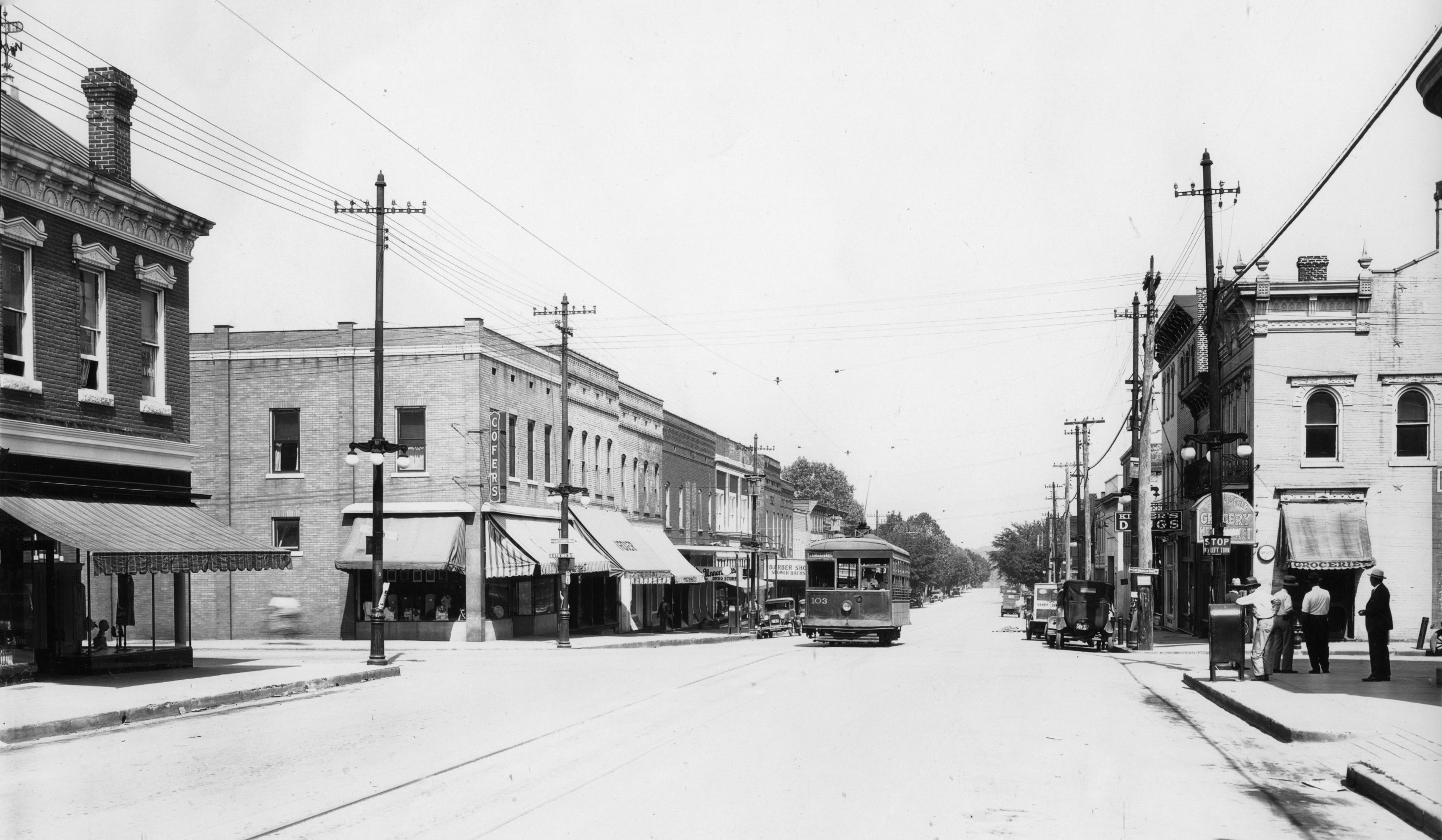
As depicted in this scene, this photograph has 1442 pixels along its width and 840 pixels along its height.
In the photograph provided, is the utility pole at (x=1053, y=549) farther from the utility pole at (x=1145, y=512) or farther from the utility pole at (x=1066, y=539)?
the utility pole at (x=1145, y=512)

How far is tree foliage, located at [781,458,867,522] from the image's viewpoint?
139125mm

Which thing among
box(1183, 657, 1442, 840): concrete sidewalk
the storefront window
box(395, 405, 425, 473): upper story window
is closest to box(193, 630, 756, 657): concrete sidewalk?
the storefront window

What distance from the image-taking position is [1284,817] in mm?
10281

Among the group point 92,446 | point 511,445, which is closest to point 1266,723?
point 92,446

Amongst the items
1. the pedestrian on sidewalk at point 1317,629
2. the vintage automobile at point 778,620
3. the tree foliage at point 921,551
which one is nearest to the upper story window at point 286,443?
the vintage automobile at point 778,620

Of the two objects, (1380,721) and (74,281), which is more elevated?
(74,281)

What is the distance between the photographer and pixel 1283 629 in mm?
22781

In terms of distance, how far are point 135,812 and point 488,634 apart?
1096 inches

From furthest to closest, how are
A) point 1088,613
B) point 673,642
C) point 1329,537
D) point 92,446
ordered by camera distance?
1. point 673,642
2. point 1088,613
3. point 1329,537
4. point 92,446

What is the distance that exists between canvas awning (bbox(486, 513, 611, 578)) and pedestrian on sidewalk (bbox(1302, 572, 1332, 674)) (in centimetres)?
2081

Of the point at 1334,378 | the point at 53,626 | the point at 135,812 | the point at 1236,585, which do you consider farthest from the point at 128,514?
the point at 1334,378

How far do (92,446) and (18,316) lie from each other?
104 inches

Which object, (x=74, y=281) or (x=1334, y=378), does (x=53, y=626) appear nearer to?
(x=74, y=281)

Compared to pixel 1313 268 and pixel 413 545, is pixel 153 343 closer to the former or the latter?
pixel 413 545
